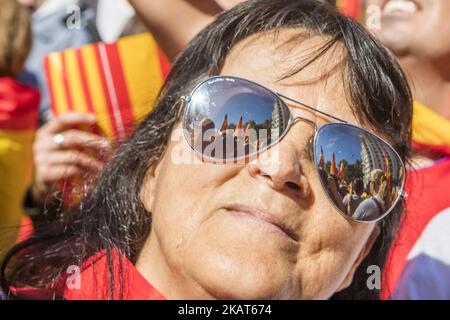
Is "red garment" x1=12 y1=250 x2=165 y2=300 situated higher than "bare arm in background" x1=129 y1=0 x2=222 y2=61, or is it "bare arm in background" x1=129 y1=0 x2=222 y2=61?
"bare arm in background" x1=129 y1=0 x2=222 y2=61

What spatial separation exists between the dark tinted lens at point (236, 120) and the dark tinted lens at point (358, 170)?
0.10m

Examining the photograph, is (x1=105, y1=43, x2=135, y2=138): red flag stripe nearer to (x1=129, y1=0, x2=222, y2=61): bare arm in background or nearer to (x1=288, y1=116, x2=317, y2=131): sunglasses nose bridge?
(x1=129, y1=0, x2=222, y2=61): bare arm in background

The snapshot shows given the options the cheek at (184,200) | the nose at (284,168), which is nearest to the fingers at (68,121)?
the cheek at (184,200)

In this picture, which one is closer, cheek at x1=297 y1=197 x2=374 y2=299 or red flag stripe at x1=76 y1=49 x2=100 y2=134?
cheek at x1=297 y1=197 x2=374 y2=299

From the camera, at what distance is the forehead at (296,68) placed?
1.49 meters

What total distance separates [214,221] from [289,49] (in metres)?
0.41

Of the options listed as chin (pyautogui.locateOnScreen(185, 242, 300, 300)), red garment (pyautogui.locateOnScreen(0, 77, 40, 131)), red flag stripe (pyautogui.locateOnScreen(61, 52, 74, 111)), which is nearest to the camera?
chin (pyautogui.locateOnScreen(185, 242, 300, 300))

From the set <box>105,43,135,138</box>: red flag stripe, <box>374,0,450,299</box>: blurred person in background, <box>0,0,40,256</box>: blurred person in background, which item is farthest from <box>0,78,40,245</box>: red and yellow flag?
<box>374,0,450,299</box>: blurred person in background

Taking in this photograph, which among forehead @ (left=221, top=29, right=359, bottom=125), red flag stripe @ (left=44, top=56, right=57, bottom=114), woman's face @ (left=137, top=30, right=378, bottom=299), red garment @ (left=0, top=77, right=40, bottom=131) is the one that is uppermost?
red flag stripe @ (left=44, top=56, right=57, bottom=114)

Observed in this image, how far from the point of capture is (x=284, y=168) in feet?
4.54

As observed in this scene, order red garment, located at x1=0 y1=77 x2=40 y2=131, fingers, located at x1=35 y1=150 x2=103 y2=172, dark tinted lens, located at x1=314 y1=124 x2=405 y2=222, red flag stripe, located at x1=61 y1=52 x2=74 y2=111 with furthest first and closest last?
1. red flag stripe, located at x1=61 y1=52 x2=74 y2=111
2. red garment, located at x1=0 y1=77 x2=40 y2=131
3. fingers, located at x1=35 y1=150 x2=103 y2=172
4. dark tinted lens, located at x1=314 y1=124 x2=405 y2=222

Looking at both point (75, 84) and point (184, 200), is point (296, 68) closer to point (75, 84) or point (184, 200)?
point (184, 200)

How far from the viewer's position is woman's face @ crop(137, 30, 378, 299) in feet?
4.45
